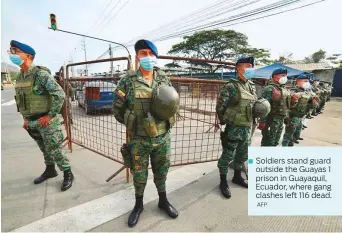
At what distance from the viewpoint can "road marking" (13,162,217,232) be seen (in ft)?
6.05

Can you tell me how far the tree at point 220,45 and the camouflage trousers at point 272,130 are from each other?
3142cm

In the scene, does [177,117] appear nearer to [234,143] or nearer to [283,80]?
[234,143]

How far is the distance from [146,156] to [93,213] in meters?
0.89

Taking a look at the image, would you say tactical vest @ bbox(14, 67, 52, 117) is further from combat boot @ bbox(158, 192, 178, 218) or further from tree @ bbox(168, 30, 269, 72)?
tree @ bbox(168, 30, 269, 72)

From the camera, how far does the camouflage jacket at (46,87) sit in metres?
2.21

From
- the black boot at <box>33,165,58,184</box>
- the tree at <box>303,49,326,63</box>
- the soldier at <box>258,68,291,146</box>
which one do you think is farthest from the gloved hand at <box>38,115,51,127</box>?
the tree at <box>303,49,326,63</box>

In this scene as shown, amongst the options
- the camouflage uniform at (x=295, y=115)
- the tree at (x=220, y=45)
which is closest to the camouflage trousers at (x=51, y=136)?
the camouflage uniform at (x=295, y=115)

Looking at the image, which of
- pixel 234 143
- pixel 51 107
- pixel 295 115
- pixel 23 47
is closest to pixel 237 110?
pixel 234 143

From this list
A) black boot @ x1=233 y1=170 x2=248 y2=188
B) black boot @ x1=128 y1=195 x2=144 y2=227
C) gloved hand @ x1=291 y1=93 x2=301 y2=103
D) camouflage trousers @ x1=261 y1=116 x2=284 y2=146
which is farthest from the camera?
gloved hand @ x1=291 y1=93 x2=301 y2=103

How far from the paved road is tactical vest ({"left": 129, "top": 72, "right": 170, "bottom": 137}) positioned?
0.96m

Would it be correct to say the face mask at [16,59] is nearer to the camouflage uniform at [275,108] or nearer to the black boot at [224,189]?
the black boot at [224,189]

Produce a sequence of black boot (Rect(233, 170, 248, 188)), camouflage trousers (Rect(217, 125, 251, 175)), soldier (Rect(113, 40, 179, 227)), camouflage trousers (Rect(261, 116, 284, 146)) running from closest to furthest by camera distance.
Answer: soldier (Rect(113, 40, 179, 227)) < camouflage trousers (Rect(217, 125, 251, 175)) < black boot (Rect(233, 170, 248, 188)) < camouflage trousers (Rect(261, 116, 284, 146))

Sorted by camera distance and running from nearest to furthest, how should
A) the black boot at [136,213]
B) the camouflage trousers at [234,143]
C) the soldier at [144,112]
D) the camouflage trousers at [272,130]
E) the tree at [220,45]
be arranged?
the soldier at [144,112] < the black boot at [136,213] < the camouflage trousers at [234,143] < the camouflage trousers at [272,130] < the tree at [220,45]

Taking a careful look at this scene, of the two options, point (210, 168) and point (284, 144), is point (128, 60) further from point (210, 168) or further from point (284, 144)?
point (284, 144)
